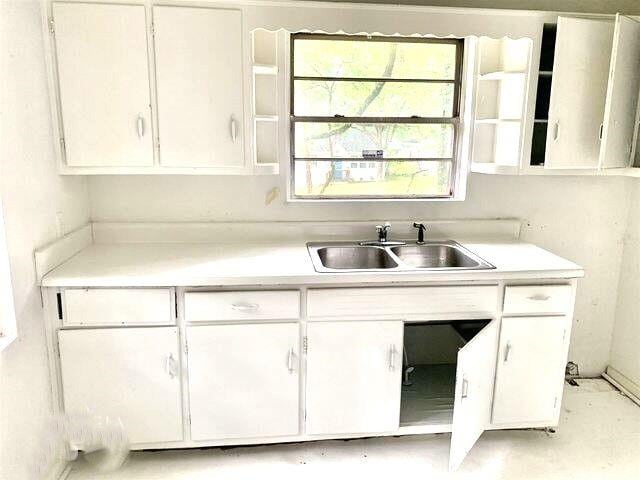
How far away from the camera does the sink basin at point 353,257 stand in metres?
2.55

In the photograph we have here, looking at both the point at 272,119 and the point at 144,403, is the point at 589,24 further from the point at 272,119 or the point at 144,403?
the point at 144,403

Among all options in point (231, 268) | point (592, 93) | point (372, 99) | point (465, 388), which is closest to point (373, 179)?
point (372, 99)

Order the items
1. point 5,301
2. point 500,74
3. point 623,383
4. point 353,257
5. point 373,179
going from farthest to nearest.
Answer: point 623,383, point 373,179, point 353,257, point 500,74, point 5,301

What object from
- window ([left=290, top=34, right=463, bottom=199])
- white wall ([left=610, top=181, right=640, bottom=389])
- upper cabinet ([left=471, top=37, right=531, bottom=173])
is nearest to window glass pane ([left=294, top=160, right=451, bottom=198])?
window ([left=290, top=34, right=463, bottom=199])

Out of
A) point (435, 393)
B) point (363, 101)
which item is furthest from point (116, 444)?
point (363, 101)

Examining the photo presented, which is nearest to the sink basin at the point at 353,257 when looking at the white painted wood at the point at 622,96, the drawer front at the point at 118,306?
the drawer front at the point at 118,306

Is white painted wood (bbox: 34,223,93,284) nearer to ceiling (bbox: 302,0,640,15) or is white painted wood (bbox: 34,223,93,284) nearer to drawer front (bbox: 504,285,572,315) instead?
drawer front (bbox: 504,285,572,315)

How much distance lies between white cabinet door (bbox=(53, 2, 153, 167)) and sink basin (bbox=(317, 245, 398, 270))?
3.31ft

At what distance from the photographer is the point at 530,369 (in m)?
2.26

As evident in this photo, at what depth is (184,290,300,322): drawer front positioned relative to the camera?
2031 millimetres

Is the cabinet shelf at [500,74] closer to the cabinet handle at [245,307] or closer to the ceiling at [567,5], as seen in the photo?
the ceiling at [567,5]

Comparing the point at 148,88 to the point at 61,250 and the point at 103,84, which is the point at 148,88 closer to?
the point at 103,84

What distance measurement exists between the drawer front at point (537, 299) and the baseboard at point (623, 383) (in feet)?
3.24

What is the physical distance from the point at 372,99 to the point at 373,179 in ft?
1.43
